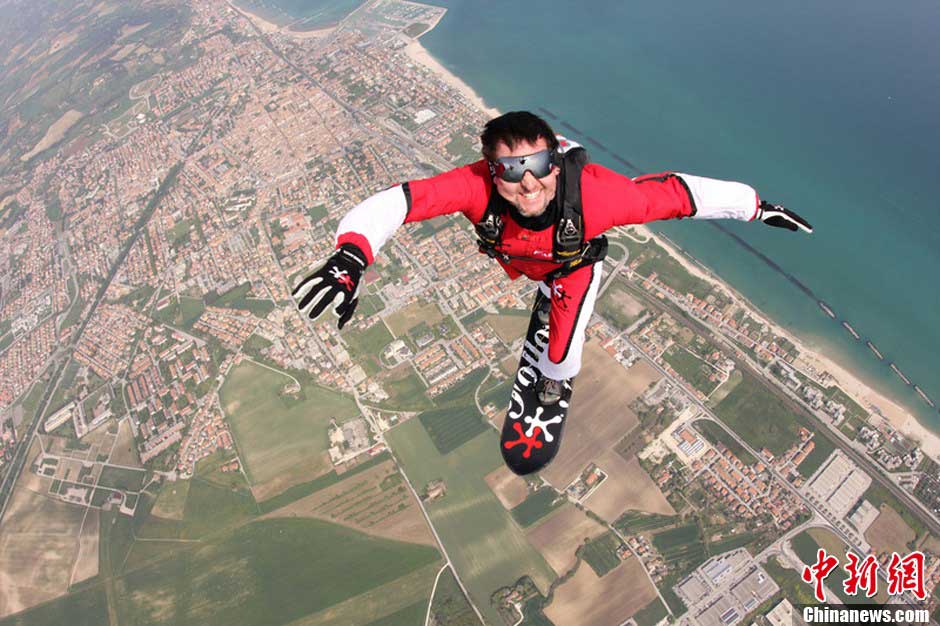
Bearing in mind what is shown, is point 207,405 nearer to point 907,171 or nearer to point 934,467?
point 934,467

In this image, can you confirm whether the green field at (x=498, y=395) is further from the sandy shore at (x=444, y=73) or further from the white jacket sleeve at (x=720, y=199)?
the sandy shore at (x=444, y=73)

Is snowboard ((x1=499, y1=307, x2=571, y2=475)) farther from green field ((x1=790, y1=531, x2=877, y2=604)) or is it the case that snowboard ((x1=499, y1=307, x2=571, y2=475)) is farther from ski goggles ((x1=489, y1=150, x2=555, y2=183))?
green field ((x1=790, y1=531, x2=877, y2=604))

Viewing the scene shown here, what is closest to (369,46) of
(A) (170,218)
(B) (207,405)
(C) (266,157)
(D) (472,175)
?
(C) (266,157)

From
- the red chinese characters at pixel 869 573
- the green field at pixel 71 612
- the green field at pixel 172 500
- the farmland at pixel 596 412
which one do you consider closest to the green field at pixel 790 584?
the red chinese characters at pixel 869 573

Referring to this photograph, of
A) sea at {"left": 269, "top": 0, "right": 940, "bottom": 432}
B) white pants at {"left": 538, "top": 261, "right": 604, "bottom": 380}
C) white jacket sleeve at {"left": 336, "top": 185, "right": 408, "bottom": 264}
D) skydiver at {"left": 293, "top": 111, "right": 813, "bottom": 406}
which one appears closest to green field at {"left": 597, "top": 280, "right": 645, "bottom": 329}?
sea at {"left": 269, "top": 0, "right": 940, "bottom": 432}

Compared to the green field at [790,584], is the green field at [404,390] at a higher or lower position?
higher

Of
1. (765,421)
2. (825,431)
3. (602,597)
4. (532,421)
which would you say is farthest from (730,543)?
(532,421)
